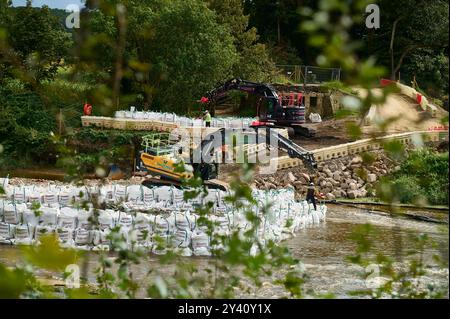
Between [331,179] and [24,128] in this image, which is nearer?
[331,179]

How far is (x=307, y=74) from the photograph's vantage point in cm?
4956

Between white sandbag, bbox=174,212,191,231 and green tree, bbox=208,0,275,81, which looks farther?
green tree, bbox=208,0,275,81

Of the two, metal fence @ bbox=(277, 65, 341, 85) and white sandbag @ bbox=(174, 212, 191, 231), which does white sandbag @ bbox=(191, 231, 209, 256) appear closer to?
white sandbag @ bbox=(174, 212, 191, 231)

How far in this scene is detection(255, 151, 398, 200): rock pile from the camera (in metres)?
31.7

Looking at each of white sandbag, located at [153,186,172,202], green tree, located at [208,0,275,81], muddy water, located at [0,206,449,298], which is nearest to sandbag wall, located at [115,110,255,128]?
green tree, located at [208,0,275,81]

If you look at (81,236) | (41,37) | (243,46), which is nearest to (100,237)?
(81,236)

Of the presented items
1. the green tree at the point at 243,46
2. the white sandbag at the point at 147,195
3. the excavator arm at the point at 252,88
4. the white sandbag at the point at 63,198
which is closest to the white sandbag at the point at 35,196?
the white sandbag at the point at 63,198

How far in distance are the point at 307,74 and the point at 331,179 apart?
1792cm

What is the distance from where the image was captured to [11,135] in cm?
4062

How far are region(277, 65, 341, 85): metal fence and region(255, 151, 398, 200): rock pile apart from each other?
15.0 meters

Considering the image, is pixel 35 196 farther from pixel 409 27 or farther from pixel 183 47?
pixel 409 27

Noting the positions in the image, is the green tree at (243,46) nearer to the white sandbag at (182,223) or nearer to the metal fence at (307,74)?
the metal fence at (307,74)

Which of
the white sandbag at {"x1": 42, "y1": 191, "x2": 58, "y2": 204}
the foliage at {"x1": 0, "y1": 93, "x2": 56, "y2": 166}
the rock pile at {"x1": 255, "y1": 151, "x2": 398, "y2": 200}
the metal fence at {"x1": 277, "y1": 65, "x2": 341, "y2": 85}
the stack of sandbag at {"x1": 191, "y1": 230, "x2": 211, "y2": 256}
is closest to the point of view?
the stack of sandbag at {"x1": 191, "y1": 230, "x2": 211, "y2": 256}
